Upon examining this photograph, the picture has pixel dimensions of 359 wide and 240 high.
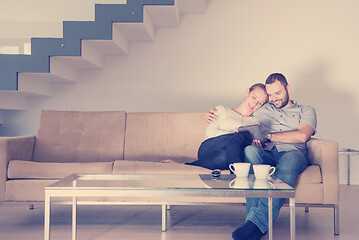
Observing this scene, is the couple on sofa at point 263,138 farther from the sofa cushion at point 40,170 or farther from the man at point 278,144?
the sofa cushion at point 40,170

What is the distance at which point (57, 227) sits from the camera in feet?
8.87

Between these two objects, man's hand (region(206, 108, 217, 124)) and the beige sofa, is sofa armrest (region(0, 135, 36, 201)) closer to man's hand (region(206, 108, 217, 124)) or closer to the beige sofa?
the beige sofa

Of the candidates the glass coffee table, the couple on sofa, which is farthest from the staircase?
the glass coffee table

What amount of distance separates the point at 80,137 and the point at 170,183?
1.61 m

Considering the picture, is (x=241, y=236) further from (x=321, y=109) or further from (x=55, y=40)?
(x=321, y=109)

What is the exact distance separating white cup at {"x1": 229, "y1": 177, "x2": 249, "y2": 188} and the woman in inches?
22.7

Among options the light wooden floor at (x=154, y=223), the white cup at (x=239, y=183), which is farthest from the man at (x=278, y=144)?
the white cup at (x=239, y=183)

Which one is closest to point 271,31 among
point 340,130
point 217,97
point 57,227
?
point 217,97

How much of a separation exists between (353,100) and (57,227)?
338 centimetres

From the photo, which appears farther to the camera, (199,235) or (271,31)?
(271,31)

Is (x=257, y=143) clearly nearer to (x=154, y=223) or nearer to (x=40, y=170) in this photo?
(x=154, y=223)

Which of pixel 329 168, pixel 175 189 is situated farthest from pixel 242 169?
pixel 329 168

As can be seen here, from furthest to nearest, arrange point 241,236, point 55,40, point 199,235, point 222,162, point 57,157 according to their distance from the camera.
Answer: point 55,40, point 57,157, point 222,162, point 199,235, point 241,236

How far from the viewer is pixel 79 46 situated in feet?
12.4
